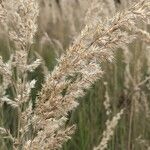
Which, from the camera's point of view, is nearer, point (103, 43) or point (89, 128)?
point (103, 43)

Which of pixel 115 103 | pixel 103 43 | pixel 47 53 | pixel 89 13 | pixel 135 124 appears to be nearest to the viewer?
pixel 103 43

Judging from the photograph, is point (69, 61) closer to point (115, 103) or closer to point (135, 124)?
point (135, 124)

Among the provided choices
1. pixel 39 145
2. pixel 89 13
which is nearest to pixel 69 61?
pixel 39 145

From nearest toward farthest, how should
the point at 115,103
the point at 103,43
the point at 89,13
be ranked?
the point at 103,43
the point at 89,13
the point at 115,103

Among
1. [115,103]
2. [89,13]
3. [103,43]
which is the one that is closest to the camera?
[103,43]

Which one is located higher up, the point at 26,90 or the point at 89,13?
the point at 89,13

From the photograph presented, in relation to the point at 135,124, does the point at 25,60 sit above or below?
above

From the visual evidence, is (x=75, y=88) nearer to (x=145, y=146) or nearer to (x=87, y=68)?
(x=87, y=68)

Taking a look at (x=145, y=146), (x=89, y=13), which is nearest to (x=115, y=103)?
A: (x=145, y=146)

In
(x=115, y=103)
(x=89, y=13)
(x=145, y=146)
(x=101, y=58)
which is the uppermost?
(x=89, y=13)
